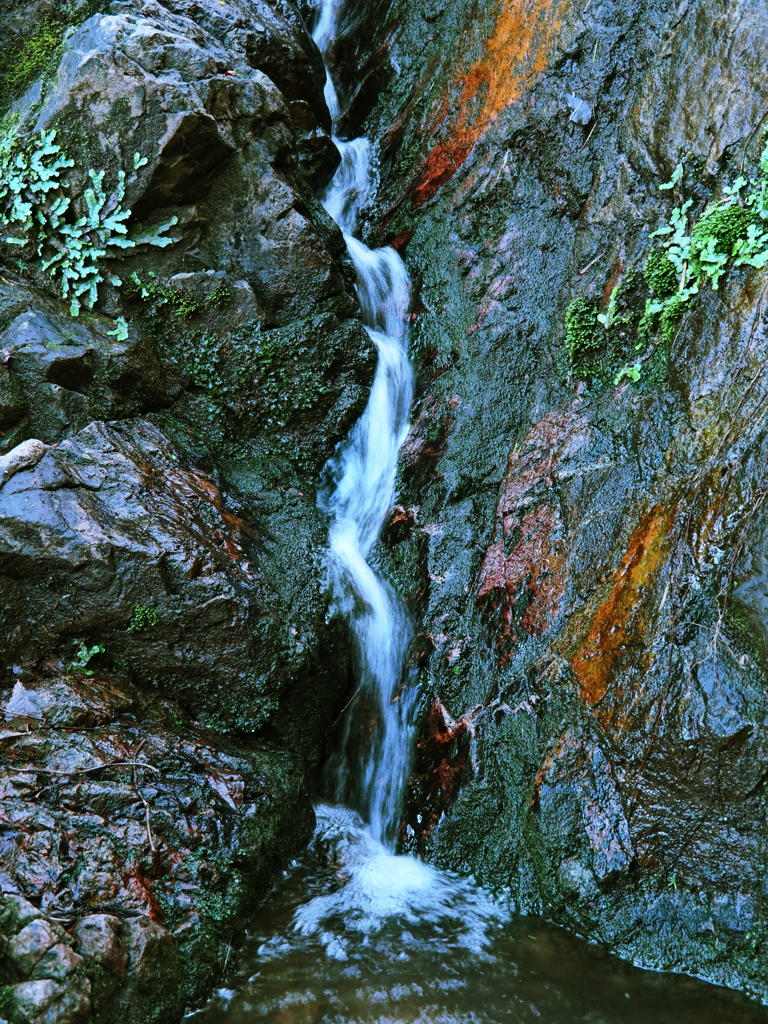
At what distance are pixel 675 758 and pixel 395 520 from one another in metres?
2.60

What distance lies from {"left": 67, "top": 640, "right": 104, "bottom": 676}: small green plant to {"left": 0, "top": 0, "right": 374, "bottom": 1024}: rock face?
18 mm

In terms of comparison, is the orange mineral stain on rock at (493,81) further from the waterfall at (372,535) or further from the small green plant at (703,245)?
the small green plant at (703,245)

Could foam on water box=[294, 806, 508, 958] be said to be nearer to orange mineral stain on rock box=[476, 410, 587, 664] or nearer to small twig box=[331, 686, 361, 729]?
small twig box=[331, 686, 361, 729]

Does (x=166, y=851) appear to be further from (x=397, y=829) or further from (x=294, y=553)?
(x=294, y=553)

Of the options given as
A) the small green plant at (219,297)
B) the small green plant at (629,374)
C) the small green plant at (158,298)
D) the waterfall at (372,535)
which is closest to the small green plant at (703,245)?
the small green plant at (629,374)

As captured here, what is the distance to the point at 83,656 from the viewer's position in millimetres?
4508

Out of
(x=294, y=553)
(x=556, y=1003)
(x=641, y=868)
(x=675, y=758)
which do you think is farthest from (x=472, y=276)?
(x=556, y=1003)

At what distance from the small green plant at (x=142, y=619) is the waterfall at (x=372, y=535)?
1.35m

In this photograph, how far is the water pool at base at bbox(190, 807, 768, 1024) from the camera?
3.65m

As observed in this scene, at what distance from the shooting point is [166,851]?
4.03 metres

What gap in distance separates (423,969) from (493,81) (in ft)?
22.7

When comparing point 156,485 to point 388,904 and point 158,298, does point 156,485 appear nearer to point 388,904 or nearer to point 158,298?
point 158,298

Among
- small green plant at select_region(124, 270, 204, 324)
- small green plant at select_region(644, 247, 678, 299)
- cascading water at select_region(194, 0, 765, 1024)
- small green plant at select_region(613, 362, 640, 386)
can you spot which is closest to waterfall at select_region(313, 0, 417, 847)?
cascading water at select_region(194, 0, 765, 1024)

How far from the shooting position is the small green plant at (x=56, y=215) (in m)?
5.57
